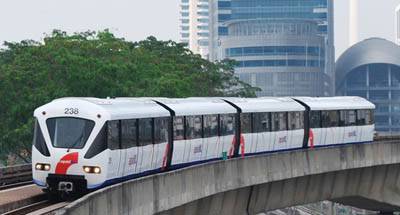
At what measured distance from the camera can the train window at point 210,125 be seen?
3494 cm

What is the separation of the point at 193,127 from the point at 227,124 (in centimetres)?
398

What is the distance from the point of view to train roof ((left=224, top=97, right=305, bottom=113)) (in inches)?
1555

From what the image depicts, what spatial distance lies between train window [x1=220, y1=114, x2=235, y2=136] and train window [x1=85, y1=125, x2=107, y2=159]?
39.0 feet

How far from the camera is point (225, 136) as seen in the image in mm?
36969

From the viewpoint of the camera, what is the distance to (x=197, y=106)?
34.5 m

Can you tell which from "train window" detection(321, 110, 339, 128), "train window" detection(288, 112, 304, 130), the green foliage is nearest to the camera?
"train window" detection(288, 112, 304, 130)

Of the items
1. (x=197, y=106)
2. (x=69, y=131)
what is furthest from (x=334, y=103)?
(x=69, y=131)

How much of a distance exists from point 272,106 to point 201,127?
8.46 m

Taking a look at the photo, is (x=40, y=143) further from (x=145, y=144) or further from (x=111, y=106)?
(x=145, y=144)

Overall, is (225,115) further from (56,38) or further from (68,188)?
(56,38)

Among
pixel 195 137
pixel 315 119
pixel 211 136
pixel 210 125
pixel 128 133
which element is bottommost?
pixel 315 119

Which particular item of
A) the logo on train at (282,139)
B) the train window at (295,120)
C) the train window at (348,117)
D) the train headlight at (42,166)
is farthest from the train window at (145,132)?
the train window at (348,117)

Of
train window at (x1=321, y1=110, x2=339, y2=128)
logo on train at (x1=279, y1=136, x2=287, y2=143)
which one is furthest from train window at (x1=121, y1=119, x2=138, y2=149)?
train window at (x1=321, y1=110, x2=339, y2=128)

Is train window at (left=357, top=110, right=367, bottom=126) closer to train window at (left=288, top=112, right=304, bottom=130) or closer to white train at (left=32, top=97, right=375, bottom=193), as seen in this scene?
white train at (left=32, top=97, right=375, bottom=193)
